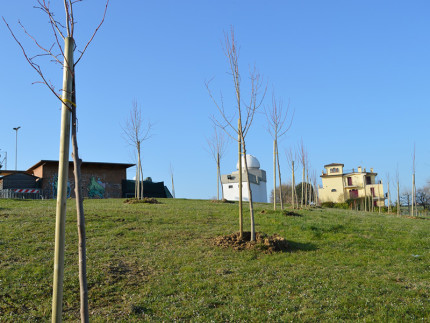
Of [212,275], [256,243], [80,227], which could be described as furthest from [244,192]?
[80,227]

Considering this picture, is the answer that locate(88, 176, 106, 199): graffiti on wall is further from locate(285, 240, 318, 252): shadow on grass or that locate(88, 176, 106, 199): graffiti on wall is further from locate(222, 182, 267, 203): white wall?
locate(285, 240, 318, 252): shadow on grass

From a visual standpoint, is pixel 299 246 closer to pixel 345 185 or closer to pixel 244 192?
pixel 244 192

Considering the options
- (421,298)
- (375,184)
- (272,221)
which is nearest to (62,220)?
(421,298)

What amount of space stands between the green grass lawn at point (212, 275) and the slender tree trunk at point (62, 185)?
8.28 ft

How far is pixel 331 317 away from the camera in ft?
19.6

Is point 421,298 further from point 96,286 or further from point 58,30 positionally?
point 58,30

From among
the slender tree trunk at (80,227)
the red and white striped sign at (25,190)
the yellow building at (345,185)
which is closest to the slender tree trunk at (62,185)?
the slender tree trunk at (80,227)

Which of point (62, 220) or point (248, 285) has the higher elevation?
point (62, 220)

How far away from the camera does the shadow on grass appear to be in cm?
1022

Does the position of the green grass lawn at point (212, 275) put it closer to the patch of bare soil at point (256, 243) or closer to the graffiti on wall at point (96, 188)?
the patch of bare soil at point (256, 243)

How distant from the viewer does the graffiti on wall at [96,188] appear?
34125 mm

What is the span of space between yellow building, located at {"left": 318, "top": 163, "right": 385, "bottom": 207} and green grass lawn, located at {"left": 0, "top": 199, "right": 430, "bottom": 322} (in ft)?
164

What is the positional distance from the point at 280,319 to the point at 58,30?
16.9 feet

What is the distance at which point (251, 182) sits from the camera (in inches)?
1855
